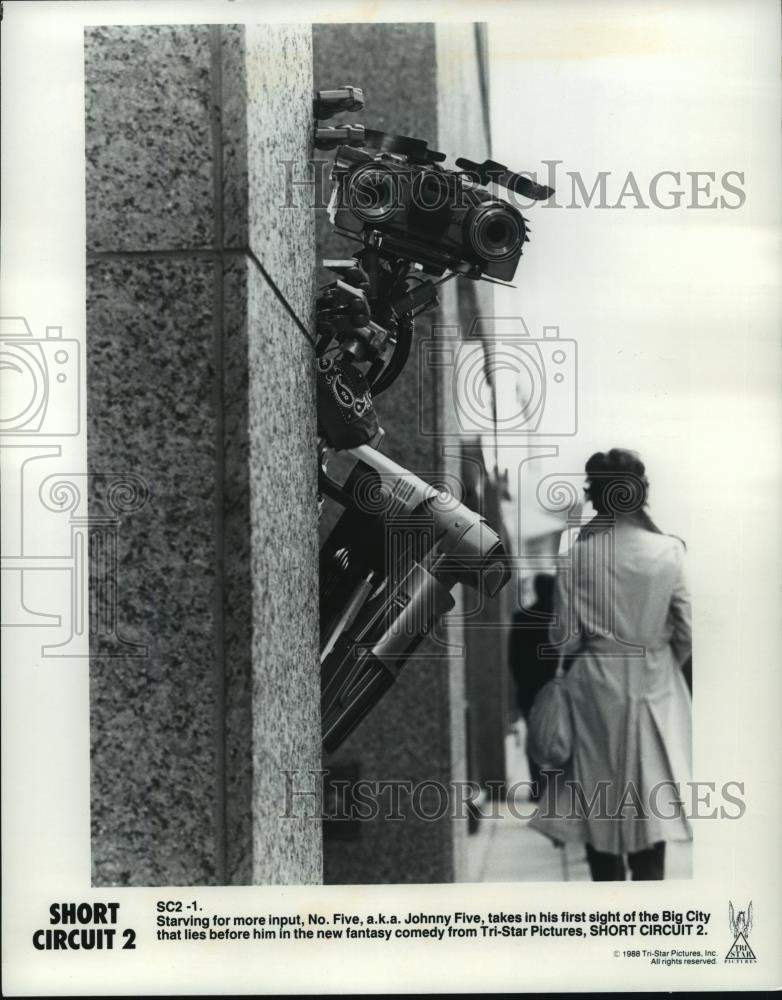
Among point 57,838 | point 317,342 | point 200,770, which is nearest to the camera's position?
point 200,770

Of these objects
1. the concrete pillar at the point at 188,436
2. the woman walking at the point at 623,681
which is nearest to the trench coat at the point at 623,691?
the woman walking at the point at 623,681

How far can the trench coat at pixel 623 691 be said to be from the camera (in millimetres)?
4352

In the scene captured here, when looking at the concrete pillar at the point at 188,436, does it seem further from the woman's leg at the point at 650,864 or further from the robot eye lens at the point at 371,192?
the woman's leg at the point at 650,864

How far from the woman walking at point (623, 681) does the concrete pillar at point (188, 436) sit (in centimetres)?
100

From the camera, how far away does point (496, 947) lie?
4301mm

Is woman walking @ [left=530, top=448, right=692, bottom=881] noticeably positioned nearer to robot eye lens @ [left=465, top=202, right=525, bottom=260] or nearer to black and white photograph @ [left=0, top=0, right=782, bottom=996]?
black and white photograph @ [left=0, top=0, right=782, bottom=996]

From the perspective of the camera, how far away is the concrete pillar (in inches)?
153

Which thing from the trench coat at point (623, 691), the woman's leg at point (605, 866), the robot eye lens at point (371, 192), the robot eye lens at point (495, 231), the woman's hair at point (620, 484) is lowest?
the woman's leg at point (605, 866)

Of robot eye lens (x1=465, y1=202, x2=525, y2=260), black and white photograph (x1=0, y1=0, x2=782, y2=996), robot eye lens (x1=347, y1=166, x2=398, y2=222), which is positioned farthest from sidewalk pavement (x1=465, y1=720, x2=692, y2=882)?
robot eye lens (x1=347, y1=166, x2=398, y2=222)

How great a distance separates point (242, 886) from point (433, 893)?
2.18 feet

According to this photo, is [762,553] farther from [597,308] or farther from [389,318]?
[389,318]

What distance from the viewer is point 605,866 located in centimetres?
436

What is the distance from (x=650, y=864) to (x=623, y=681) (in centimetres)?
62

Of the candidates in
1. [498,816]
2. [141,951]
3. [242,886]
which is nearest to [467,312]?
[498,816]
